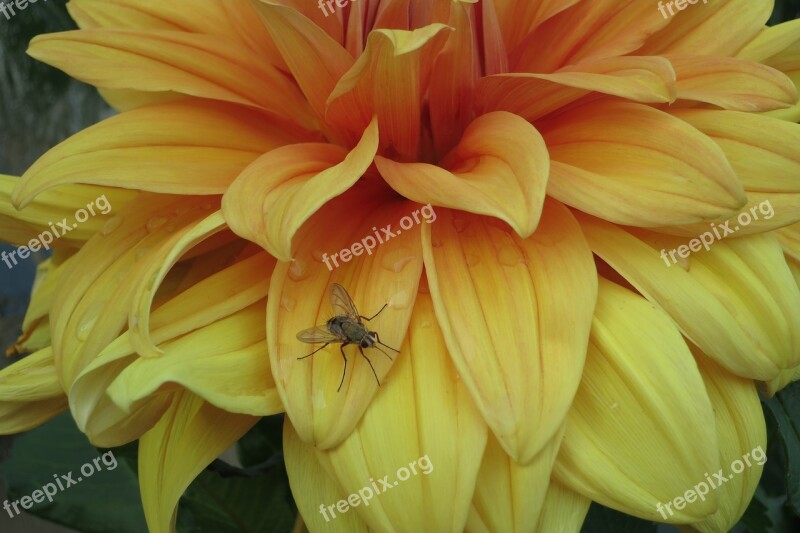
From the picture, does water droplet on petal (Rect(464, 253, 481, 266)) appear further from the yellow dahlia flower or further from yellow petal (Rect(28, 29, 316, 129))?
yellow petal (Rect(28, 29, 316, 129))

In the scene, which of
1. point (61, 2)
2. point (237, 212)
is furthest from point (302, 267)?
point (61, 2)

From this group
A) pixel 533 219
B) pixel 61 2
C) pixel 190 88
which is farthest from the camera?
pixel 61 2

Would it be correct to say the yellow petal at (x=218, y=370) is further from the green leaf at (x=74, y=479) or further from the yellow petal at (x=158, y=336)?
the green leaf at (x=74, y=479)

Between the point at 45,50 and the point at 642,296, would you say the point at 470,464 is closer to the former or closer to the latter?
the point at 642,296

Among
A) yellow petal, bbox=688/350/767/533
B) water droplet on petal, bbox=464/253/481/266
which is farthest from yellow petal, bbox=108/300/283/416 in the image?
yellow petal, bbox=688/350/767/533

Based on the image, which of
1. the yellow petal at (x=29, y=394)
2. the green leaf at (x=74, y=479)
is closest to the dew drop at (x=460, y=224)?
the yellow petal at (x=29, y=394)

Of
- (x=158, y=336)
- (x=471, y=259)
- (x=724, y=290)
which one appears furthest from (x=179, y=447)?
(x=724, y=290)
